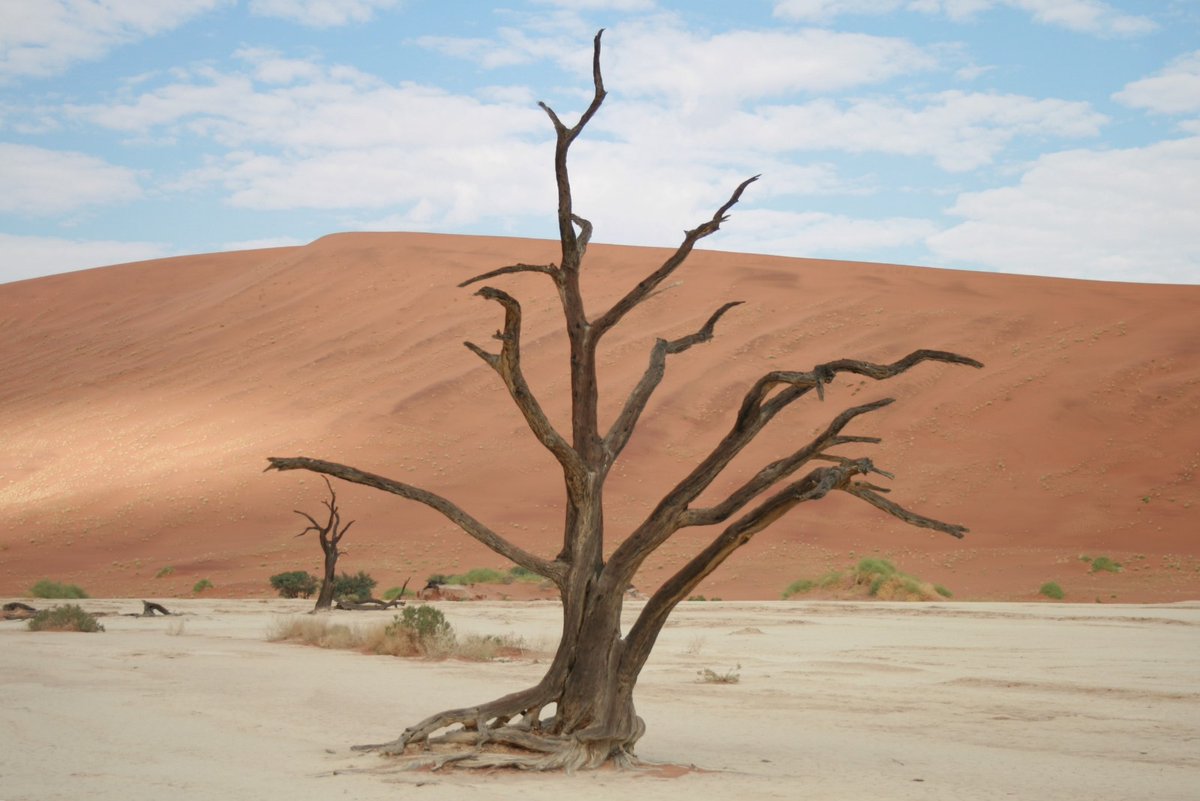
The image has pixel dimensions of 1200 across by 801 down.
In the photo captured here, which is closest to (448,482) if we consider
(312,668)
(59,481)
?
(59,481)

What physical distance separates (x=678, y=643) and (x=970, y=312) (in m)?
39.1

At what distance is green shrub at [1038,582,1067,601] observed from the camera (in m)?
26.7

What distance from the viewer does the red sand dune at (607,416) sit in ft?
109

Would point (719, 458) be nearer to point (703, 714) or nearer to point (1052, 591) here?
point (703, 714)

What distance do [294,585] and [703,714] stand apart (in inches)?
780

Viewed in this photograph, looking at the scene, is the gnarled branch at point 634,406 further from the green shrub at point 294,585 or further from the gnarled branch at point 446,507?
the green shrub at point 294,585

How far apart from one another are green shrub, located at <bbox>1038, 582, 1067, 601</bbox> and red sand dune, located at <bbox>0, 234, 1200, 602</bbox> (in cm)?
48

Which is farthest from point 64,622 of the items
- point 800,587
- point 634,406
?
point 800,587

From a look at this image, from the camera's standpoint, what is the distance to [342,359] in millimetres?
51562

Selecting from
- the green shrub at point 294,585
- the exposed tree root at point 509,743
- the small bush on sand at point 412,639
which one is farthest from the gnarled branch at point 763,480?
the green shrub at point 294,585

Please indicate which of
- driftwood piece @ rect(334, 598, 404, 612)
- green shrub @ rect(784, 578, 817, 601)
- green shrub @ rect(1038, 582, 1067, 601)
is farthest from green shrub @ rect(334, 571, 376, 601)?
green shrub @ rect(1038, 582, 1067, 601)

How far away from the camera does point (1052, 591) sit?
26.9 m

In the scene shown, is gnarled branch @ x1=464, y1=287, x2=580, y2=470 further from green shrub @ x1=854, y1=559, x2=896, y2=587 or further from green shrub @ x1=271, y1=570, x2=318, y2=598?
green shrub @ x1=271, y1=570, x2=318, y2=598

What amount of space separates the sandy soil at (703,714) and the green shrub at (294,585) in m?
9.02
